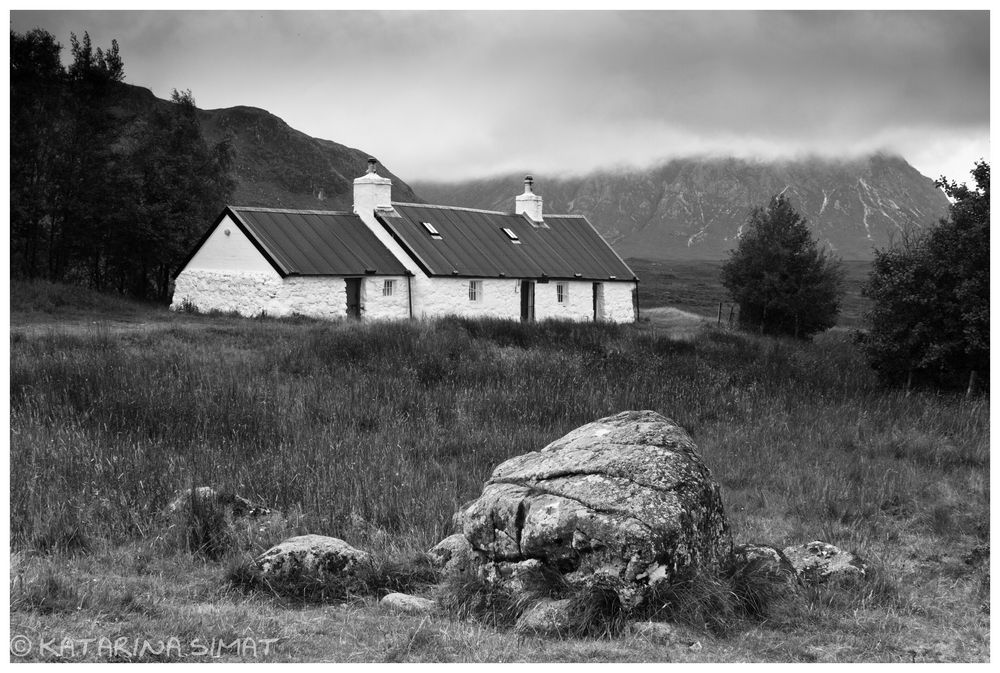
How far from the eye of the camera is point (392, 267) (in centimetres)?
3453

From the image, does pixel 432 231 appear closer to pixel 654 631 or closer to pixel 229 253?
pixel 229 253

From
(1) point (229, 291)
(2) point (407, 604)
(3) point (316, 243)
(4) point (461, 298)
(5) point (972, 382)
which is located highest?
(3) point (316, 243)

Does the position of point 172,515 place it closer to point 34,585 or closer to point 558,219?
point 34,585

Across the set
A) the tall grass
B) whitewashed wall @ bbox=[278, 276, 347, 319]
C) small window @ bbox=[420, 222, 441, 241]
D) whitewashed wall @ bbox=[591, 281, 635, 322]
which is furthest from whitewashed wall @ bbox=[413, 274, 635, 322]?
the tall grass

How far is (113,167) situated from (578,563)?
34184 mm

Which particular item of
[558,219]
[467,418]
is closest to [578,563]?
[467,418]

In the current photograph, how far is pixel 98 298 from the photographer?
103 ft

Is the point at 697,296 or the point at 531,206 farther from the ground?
the point at 531,206

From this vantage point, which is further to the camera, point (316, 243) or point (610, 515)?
point (316, 243)

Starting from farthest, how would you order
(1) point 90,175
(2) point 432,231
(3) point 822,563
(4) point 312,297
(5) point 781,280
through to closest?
1. (5) point 781,280
2. (2) point 432,231
3. (1) point 90,175
4. (4) point 312,297
5. (3) point 822,563

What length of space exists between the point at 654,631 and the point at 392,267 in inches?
1149

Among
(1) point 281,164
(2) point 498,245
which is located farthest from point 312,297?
(1) point 281,164

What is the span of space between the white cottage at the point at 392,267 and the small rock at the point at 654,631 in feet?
87.8

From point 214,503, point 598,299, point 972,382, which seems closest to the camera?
point 214,503
